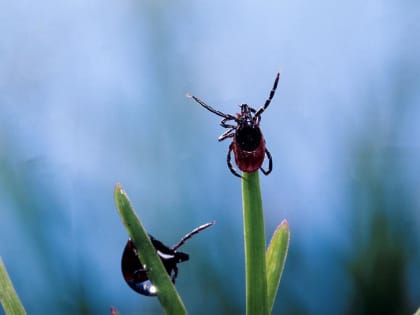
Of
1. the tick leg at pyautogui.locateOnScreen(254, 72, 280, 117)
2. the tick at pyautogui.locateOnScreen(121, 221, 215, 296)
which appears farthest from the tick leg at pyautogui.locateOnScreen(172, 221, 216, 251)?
the tick leg at pyautogui.locateOnScreen(254, 72, 280, 117)

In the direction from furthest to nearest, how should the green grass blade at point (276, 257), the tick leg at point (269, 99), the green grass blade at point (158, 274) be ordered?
the tick leg at point (269, 99), the green grass blade at point (276, 257), the green grass blade at point (158, 274)

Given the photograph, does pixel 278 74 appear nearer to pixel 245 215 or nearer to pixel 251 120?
pixel 251 120

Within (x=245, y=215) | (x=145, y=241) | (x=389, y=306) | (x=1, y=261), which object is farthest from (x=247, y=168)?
(x=389, y=306)

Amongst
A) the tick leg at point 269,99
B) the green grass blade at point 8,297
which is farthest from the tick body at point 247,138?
the green grass blade at point 8,297

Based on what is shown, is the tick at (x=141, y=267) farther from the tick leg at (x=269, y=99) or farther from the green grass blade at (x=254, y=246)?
the tick leg at (x=269, y=99)

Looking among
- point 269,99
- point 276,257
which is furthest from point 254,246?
point 269,99

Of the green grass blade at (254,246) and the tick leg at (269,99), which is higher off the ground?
the tick leg at (269,99)

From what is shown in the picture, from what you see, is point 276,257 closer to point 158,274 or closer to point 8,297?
point 158,274
